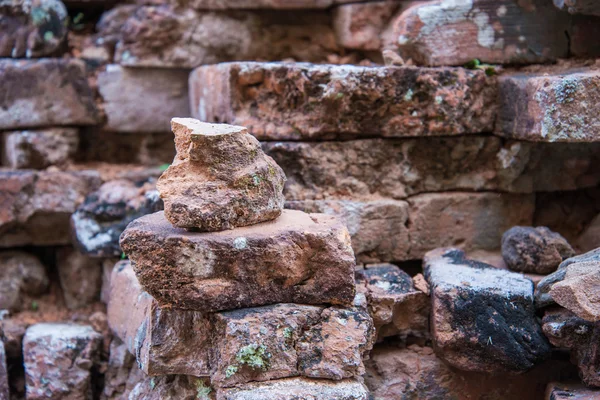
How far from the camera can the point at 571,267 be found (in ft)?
9.10

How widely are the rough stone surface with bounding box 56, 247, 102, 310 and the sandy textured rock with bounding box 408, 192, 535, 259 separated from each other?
194 cm

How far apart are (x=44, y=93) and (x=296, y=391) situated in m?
2.83

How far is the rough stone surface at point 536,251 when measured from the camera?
3182mm

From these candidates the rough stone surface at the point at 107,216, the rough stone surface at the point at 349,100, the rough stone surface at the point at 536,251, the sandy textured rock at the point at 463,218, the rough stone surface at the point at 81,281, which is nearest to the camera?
the rough stone surface at the point at 536,251

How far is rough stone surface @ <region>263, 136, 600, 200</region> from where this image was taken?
3.44 m

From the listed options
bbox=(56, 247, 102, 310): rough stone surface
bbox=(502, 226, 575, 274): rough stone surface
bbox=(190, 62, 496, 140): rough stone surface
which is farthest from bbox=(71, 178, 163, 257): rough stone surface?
bbox=(502, 226, 575, 274): rough stone surface

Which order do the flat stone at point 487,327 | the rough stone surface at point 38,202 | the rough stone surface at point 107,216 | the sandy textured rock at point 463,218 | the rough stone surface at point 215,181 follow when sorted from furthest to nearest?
the rough stone surface at point 38,202 → the rough stone surface at point 107,216 → the sandy textured rock at point 463,218 → the flat stone at point 487,327 → the rough stone surface at point 215,181

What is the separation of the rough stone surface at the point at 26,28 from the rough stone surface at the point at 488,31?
2.29m

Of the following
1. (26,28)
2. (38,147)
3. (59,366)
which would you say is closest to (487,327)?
(59,366)

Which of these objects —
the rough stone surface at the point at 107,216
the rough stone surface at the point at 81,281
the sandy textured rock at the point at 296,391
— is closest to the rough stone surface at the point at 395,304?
the sandy textured rock at the point at 296,391

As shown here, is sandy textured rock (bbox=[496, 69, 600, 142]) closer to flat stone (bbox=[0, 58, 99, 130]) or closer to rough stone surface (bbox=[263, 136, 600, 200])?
rough stone surface (bbox=[263, 136, 600, 200])

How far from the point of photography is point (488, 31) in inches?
142

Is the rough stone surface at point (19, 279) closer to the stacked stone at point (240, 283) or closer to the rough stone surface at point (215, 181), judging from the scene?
the stacked stone at point (240, 283)

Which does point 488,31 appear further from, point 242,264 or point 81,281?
point 81,281
